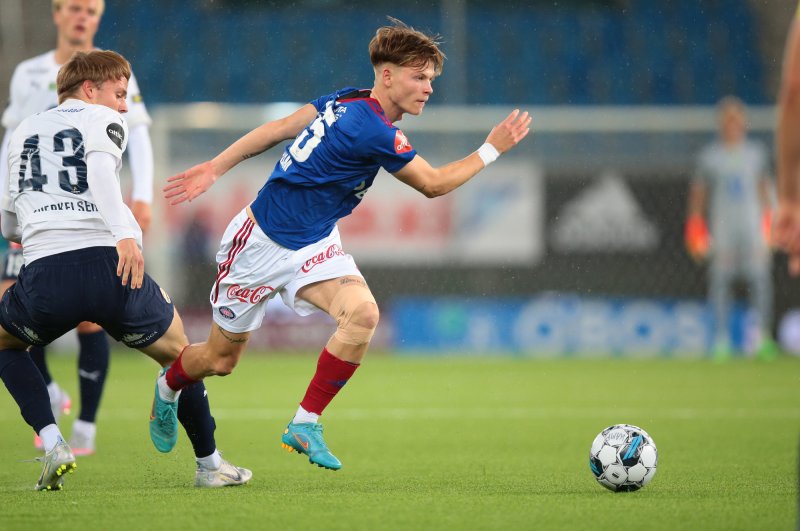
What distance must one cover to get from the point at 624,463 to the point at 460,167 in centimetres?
133

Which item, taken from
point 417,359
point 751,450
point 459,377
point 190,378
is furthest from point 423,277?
point 190,378

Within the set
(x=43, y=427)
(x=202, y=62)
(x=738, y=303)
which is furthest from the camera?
(x=202, y=62)

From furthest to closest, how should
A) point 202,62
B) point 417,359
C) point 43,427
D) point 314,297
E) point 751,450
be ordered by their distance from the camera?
point 202,62 → point 417,359 → point 751,450 → point 314,297 → point 43,427

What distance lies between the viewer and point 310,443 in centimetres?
→ 457

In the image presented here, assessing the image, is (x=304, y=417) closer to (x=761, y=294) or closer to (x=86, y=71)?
(x=86, y=71)

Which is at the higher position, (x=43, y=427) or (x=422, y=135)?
(x=422, y=135)

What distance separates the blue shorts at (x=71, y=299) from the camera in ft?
14.6

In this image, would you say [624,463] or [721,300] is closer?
[624,463]

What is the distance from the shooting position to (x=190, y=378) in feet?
15.5

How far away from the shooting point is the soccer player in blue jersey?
15.6ft

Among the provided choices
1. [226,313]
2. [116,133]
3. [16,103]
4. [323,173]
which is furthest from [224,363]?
[16,103]

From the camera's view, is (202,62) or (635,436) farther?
(202,62)

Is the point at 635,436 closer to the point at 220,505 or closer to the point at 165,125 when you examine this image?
the point at 220,505

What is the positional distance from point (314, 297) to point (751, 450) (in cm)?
237
